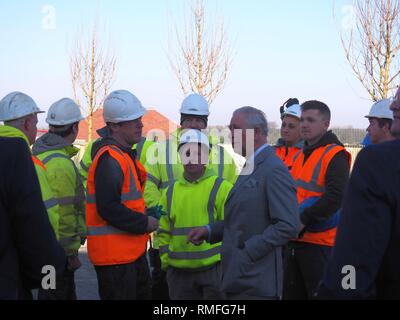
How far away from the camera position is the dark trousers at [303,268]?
5344mm

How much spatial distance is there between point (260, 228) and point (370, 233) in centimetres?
173

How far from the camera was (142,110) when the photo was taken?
527cm

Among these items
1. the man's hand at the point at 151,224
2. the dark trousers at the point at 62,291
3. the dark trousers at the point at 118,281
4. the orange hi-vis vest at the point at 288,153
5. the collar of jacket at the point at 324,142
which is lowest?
the dark trousers at the point at 62,291

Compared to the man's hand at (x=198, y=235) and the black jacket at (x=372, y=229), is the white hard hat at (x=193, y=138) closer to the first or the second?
the man's hand at (x=198, y=235)

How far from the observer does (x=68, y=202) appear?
17.8ft

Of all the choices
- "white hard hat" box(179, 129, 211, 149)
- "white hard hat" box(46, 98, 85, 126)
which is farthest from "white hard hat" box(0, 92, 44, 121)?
"white hard hat" box(179, 129, 211, 149)

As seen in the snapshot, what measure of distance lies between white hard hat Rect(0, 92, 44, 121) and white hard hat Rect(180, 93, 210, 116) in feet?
6.54

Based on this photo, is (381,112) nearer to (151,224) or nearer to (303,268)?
(303,268)

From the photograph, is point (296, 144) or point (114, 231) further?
point (296, 144)

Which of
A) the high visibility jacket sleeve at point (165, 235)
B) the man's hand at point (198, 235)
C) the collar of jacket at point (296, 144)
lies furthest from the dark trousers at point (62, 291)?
the collar of jacket at point (296, 144)

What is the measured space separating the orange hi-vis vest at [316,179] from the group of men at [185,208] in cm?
1

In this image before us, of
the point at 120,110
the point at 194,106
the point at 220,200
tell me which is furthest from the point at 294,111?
the point at 120,110

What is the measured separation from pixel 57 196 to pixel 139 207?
80 cm

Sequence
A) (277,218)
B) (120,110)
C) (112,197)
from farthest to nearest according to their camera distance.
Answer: (120,110)
(112,197)
(277,218)
